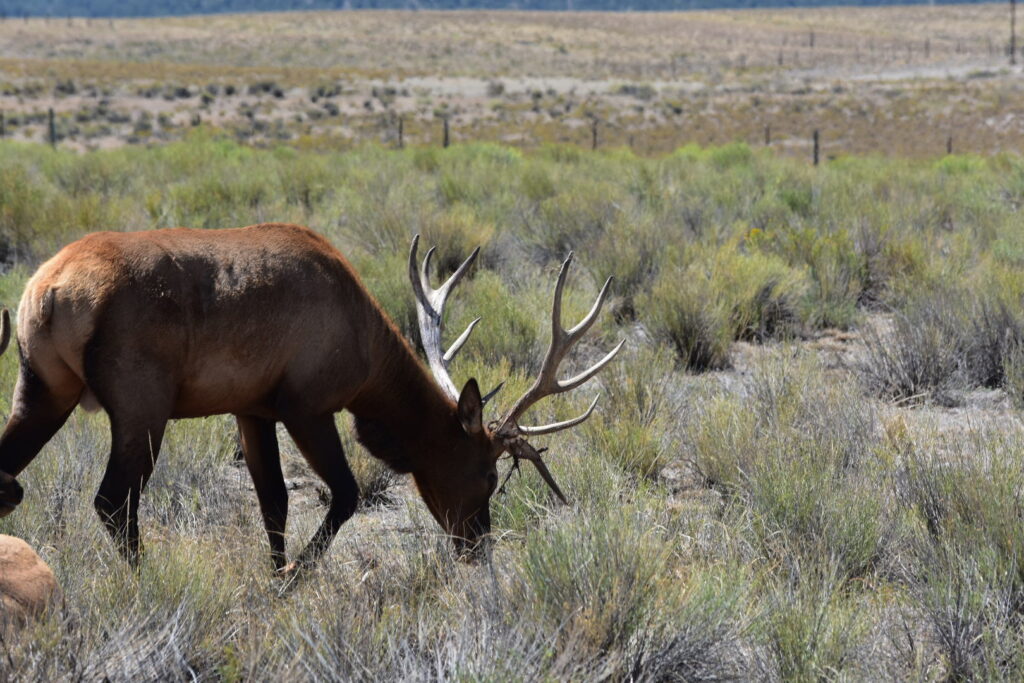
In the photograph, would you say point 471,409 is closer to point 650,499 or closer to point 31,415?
point 650,499

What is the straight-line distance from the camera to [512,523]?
18.2ft

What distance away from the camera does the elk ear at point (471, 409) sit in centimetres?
496

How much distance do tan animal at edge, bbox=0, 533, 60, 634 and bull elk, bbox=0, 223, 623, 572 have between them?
384mm

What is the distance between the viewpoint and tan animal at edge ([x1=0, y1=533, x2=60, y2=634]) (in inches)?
147

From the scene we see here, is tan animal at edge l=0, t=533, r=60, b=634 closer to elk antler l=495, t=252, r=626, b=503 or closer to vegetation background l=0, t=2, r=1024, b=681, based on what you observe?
vegetation background l=0, t=2, r=1024, b=681

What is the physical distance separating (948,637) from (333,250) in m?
2.96

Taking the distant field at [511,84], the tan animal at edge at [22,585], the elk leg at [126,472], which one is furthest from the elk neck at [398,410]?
the distant field at [511,84]

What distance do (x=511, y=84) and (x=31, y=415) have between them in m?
71.9

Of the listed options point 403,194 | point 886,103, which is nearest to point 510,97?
point 886,103

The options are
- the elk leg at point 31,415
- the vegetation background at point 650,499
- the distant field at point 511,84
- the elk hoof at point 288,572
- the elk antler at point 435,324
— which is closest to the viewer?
the vegetation background at point 650,499

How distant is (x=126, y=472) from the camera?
4.39 m

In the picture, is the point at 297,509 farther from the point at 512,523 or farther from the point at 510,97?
the point at 510,97

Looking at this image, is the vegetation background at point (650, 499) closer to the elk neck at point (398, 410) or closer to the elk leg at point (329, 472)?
the elk leg at point (329, 472)

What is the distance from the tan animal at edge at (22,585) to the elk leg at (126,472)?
37cm
